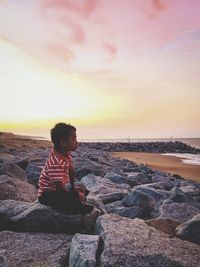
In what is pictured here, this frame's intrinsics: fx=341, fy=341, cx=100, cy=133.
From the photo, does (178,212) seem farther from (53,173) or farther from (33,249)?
(33,249)

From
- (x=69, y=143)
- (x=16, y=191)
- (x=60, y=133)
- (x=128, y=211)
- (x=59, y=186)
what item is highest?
(x=60, y=133)

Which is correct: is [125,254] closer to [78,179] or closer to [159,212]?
[159,212]

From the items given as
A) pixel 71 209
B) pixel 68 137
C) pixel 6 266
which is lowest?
pixel 6 266

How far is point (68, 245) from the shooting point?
3.55 meters

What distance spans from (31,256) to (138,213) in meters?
2.55

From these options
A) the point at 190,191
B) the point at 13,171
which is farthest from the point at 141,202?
the point at 13,171

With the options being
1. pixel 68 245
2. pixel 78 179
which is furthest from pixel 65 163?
pixel 78 179

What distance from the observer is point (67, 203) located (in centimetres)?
405

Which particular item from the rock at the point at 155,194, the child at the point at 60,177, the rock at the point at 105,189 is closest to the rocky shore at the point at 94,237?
the child at the point at 60,177

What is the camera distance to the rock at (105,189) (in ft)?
21.6

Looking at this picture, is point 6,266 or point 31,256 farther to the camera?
point 31,256

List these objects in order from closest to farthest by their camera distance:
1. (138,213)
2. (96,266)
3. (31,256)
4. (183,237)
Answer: (96,266) < (31,256) < (183,237) < (138,213)

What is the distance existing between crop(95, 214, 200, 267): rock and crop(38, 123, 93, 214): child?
44 centimetres

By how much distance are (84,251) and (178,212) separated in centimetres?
273
